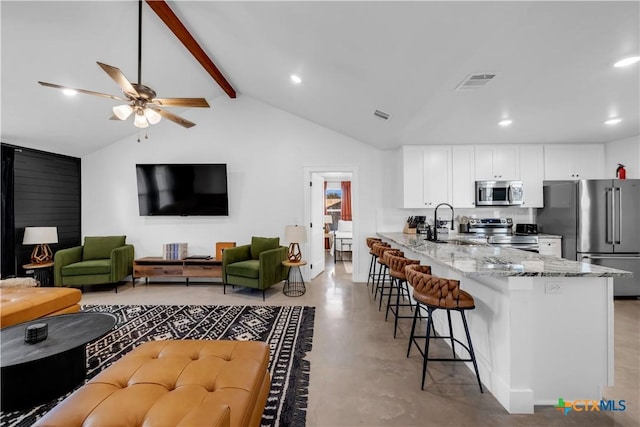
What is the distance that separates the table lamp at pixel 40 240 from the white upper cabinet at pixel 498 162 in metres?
6.85

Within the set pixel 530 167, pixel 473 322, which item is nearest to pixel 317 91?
pixel 473 322

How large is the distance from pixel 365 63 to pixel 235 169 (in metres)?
3.40

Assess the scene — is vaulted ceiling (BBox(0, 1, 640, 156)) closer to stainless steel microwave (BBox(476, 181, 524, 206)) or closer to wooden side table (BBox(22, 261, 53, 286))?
stainless steel microwave (BBox(476, 181, 524, 206))

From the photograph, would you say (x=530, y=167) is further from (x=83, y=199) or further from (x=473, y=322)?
(x=83, y=199)

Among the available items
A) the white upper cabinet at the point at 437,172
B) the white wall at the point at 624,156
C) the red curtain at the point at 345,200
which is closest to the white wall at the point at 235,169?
the white upper cabinet at the point at 437,172

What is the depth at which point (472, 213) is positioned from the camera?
4949mm

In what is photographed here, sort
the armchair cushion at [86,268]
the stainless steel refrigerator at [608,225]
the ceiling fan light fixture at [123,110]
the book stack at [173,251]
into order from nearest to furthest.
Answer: the ceiling fan light fixture at [123,110], the stainless steel refrigerator at [608,225], the armchair cushion at [86,268], the book stack at [173,251]

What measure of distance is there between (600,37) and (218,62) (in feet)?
13.7

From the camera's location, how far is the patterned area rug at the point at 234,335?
185 centimetres

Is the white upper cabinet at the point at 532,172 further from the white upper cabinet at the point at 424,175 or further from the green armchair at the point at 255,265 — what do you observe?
the green armchair at the point at 255,265

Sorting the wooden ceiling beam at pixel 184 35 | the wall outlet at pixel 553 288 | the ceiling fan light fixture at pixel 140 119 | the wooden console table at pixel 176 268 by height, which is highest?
the wooden ceiling beam at pixel 184 35

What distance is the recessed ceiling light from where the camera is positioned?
6.70ft

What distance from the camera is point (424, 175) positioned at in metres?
4.66

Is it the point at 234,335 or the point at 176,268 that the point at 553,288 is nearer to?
the point at 234,335
